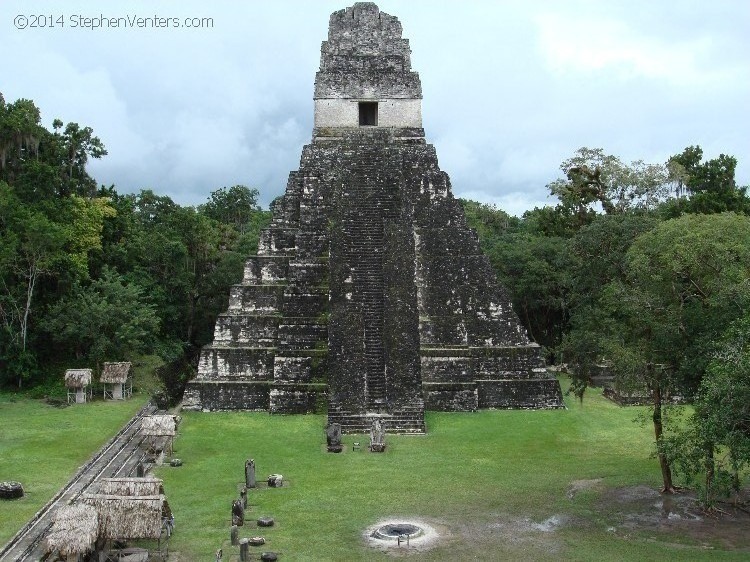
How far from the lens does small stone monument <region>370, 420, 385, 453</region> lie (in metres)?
18.3

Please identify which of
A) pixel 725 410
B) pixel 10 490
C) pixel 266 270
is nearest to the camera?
pixel 725 410

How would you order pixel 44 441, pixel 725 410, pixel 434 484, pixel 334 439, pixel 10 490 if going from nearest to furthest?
pixel 725 410 → pixel 10 490 → pixel 434 484 → pixel 334 439 → pixel 44 441

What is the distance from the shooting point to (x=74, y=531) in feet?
37.0

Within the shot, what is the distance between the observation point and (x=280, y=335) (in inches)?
893

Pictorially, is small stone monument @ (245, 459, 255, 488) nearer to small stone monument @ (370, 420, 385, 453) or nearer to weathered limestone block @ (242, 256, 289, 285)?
small stone monument @ (370, 420, 385, 453)

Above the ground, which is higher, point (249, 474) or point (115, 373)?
point (115, 373)

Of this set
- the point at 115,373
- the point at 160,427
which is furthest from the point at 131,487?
the point at 115,373

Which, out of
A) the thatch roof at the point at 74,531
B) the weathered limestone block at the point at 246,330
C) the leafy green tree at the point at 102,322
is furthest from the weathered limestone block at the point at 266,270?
the thatch roof at the point at 74,531

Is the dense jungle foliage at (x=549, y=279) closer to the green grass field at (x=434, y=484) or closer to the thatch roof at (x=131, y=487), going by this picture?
the green grass field at (x=434, y=484)

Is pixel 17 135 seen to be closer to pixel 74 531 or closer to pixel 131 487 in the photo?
pixel 131 487

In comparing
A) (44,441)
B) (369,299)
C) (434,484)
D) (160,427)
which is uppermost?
(369,299)

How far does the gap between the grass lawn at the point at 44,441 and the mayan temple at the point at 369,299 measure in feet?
8.75

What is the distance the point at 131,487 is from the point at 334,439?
20.8 ft

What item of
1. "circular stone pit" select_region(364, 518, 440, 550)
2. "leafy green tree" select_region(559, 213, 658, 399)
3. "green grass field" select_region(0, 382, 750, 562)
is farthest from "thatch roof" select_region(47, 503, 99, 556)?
"leafy green tree" select_region(559, 213, 658, 399)
